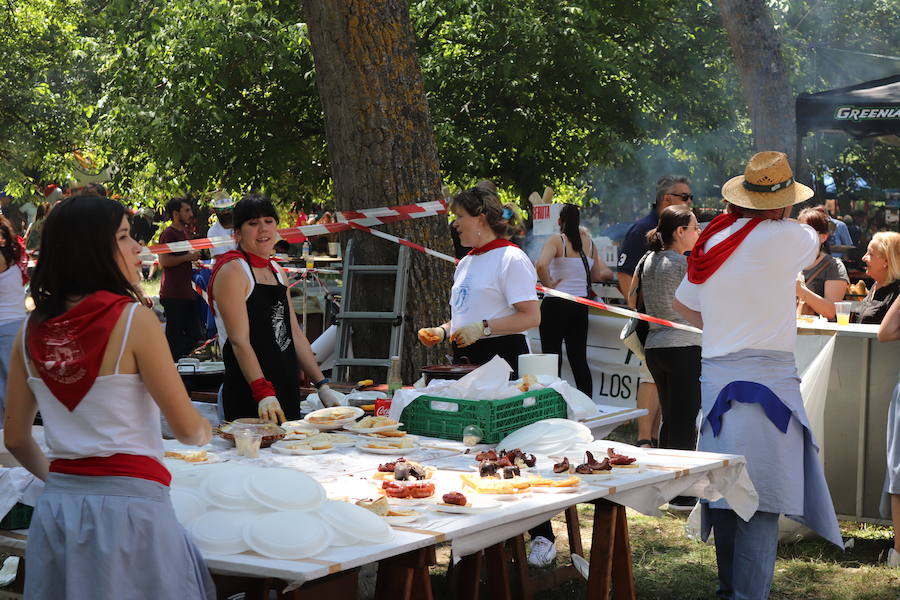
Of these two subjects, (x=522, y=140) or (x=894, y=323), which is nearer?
(x=894, y=323)

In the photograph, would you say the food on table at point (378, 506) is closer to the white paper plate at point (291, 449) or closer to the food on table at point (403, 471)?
the food on table at point (403, 471)

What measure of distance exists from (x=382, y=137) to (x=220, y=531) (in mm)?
4351

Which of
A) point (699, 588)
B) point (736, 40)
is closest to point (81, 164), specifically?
point (736, 40)

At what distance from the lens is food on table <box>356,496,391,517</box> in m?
3.11

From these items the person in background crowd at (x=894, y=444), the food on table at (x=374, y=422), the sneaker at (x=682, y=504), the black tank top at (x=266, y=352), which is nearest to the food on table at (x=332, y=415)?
the food on table at (x=374, y=422)

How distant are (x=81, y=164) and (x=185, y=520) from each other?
2074cm

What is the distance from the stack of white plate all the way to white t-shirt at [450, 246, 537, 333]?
1.11 metres

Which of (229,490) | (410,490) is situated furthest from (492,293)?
(229,490)

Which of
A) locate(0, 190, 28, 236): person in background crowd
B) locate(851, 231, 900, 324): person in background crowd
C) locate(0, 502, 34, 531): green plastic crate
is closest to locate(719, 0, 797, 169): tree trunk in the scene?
locate(851, 231, 900, 324): person in background crowd

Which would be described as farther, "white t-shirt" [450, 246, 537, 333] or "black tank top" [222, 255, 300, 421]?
"white t-shirt" [450, 246, 537, 333]

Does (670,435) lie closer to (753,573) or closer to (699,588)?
(699,588)

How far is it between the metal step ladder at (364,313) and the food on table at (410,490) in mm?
3478

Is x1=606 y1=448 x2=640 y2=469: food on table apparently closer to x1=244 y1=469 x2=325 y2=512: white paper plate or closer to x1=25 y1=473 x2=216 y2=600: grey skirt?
x1=244 y1=469 x2=325 y2=512: white paper plate

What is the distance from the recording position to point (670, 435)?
645cm
